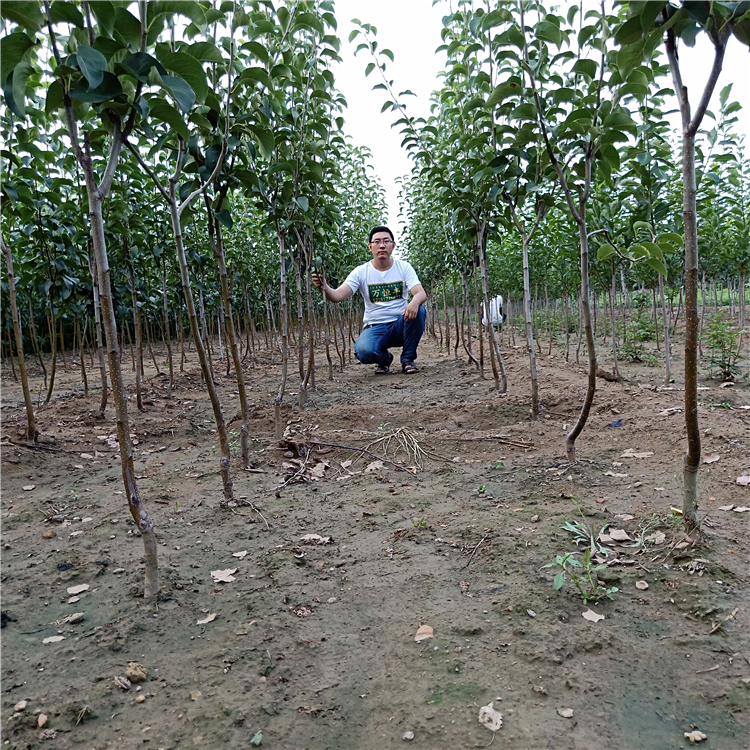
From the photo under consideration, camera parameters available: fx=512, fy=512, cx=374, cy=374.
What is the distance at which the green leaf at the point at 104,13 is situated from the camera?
163 centimetres

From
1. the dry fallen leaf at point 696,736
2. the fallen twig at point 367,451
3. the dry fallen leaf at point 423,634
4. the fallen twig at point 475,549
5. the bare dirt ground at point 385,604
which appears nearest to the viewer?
the dry fallen leaf at point 696,736

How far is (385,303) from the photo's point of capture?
8.41m

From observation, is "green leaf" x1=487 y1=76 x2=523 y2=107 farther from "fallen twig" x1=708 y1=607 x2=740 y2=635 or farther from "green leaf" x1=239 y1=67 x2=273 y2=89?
"fallen twig" x1=708 y1=607 x2=740 y2=635

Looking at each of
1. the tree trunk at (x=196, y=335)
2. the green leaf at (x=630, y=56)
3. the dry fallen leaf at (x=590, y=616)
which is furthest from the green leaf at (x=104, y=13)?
the dry fallen leaf at (x=590, y=616)

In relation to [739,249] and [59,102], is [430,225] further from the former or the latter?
[59,102]

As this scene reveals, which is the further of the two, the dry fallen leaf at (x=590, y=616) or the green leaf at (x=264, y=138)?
the green leaf at (x=264, y=138)

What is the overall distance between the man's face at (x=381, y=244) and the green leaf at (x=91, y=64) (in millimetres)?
6491

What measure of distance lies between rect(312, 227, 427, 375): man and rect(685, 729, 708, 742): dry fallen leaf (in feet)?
22.3

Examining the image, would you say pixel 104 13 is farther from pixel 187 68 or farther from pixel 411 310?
pixel 411 310

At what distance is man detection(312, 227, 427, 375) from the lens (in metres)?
8.06

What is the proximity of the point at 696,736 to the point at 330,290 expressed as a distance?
597 centimetres

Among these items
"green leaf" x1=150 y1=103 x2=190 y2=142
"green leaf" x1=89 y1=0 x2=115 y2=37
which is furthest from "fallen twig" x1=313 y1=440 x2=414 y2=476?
"green leaf" x1=89 y1=0 x2=115 y2=37

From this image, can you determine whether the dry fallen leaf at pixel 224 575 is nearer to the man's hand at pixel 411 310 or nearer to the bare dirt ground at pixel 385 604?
the bare dirt ground at pixel 385 604

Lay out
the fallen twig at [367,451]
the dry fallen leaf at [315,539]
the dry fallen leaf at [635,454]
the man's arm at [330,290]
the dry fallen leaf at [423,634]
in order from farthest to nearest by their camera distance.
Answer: the man's arm at [330,290]
the fallen twig at [367,451]
the dry fallen leaf at [635,454]
the dry fallen leaf at [315,539]
the dry fallen leaf at [423,634]
